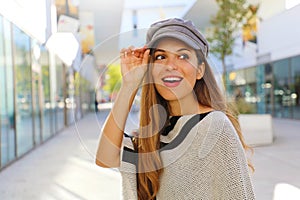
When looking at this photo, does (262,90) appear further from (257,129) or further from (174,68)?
(174,68)

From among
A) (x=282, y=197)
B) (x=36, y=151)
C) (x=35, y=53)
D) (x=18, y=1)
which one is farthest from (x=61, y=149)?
(x=282, y=197)

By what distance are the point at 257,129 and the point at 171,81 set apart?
7.86m

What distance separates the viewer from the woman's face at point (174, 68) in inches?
34.1

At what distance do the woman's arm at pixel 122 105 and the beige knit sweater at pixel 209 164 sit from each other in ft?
0.40

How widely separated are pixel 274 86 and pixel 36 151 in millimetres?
11615

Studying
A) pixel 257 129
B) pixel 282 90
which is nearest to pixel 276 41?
pixel 282 90

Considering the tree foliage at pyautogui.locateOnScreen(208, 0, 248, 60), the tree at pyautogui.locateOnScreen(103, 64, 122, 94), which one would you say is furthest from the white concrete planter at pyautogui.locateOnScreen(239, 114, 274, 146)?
the tree at pyautogui.locateOnScreen(103, 64, 122, 94)

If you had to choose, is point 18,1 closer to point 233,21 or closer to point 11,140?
point 11,140

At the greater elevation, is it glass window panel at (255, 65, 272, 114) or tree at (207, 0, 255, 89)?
tree at (207, 0, 255, 89)

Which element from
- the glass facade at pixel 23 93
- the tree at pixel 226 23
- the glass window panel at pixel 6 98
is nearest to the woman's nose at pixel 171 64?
the glass facade at pixel 23 93

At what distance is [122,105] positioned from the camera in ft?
2.78

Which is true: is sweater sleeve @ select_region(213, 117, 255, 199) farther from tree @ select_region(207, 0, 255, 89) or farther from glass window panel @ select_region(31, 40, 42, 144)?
tree @ select_region(207, 0, 255, 89)

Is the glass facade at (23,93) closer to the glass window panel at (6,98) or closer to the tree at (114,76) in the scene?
the glass window panel at (6,98)

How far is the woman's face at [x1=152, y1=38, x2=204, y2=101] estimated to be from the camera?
2.84 feet
